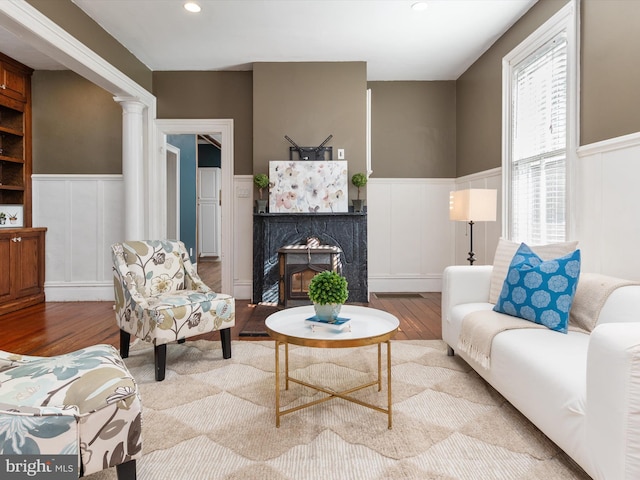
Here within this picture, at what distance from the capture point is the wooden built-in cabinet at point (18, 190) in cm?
439

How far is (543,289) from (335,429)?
1.30 metres

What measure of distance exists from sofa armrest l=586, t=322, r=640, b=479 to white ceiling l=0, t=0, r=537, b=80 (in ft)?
10.3

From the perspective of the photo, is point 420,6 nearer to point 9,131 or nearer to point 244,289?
point 244,289

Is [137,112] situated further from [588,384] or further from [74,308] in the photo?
[588,384]

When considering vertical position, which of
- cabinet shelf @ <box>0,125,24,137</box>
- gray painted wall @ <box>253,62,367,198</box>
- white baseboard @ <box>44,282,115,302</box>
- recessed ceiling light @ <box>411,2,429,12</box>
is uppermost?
recessed ceiling light @ <box>411,2,429,12</box>

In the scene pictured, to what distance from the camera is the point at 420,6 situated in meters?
3.46

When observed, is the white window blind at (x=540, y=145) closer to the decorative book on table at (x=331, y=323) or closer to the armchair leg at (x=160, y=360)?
the decorative book on table at (x=331, y=323)

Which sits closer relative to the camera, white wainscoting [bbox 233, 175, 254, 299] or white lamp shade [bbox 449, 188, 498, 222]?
white lamp shade [bbox 449, 188, 498, 222]

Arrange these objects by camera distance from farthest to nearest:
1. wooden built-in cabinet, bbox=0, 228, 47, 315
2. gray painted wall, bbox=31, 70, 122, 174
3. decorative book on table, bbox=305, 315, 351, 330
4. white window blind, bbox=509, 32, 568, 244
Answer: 1. gray painted wall, bbox=31, 70, 122, 174
2. wooden built-in cabinet, bbox=0, 228, 47, 315
3. white window blind, bbox=509, 32, 568, 244
4. decorative book on table, bbox=305, 315, 351, 330

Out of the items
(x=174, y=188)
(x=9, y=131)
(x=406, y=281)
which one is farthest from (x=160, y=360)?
(x=174, y=188)

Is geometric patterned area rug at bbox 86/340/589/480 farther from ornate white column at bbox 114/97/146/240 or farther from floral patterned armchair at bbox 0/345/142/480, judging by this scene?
ornate white column at bbox 114/97/146/240

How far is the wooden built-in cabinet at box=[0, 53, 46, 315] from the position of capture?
439 centimetres

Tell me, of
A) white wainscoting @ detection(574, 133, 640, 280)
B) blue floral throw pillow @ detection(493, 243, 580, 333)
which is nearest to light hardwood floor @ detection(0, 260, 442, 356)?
blue floral throw pillow @ detection(493, 243, 580, 333)

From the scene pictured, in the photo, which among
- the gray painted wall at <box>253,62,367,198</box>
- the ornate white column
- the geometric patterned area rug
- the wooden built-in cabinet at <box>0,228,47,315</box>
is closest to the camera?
the geometric patterned area rug
